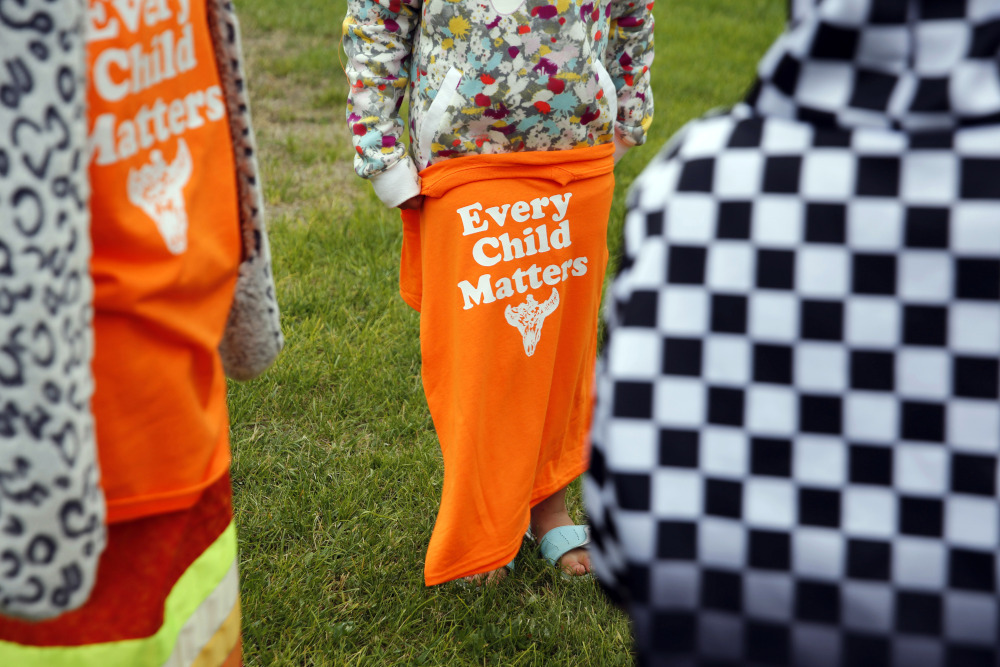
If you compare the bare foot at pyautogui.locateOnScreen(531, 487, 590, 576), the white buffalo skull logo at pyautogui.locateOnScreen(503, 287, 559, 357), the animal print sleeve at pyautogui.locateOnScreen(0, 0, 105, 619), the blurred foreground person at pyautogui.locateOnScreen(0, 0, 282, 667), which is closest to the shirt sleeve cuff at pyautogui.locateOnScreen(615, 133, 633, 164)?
the white buffalo skull logo at pyautogui.locateOnScreen(503, 287, 559, 357)

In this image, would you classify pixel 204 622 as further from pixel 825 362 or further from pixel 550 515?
pixel 550 515

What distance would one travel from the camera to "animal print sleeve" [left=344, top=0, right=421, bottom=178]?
6.15ft

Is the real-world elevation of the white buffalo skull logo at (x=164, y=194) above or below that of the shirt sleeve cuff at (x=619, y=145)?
above

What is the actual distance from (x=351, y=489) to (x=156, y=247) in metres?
1.63

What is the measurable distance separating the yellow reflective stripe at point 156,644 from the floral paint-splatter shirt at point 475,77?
954 millimetres

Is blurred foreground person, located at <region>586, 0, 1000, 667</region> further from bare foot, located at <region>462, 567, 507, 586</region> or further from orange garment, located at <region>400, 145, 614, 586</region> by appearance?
bare foot, located at <region>462, 567, 507, 586</region>

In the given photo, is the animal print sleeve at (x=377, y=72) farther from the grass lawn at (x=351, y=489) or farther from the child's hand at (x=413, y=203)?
the grass lawn at (x=351, y=489)

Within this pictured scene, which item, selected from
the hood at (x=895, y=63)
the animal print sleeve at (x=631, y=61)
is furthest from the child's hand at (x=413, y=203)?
the hood at (x=895, y=63)

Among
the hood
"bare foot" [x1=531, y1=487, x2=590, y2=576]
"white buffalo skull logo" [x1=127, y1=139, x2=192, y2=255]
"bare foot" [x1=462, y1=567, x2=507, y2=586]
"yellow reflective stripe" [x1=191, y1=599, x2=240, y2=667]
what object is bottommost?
"bare foot" [x1=462, y1=567, x2=507, y2=586]

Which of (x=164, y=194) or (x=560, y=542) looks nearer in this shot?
(x=164, y=194)

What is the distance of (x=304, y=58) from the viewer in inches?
259

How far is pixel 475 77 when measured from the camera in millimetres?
1814

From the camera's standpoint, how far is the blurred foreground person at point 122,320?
866mm

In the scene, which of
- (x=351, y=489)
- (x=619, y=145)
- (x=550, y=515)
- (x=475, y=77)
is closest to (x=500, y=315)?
(x=475, y=77)
